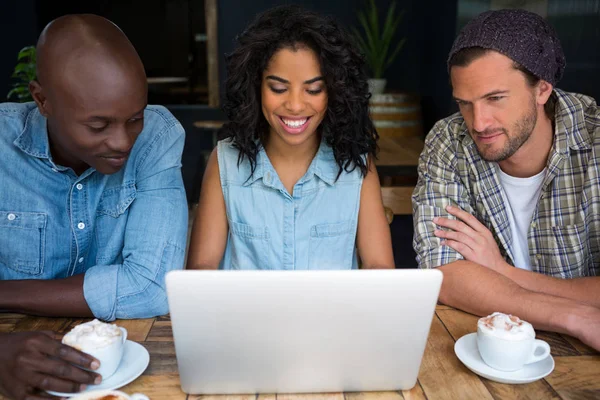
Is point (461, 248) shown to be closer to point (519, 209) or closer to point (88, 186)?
point (519, 209)

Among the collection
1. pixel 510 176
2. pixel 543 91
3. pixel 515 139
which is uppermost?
pixel 543 91

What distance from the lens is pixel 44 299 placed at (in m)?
1.37

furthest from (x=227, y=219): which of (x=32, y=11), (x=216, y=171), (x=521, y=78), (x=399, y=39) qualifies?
(x=32, y=11)

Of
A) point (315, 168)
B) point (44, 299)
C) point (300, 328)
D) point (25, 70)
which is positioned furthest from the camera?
point (25, 70)

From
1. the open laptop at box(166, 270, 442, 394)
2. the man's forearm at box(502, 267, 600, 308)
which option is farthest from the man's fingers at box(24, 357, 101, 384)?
the man's forearm at box(502, 267, 600, 308)

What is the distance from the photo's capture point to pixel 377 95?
3.88 meters

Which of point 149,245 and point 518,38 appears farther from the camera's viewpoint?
point 518,38

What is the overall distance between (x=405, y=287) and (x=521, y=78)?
3.30 feet

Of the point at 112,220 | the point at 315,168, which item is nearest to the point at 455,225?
the point at 315,168

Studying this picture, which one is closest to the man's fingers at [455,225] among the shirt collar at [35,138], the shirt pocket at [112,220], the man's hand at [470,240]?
the man's hand at [470,240]

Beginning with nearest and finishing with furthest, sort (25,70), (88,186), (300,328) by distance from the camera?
(300,328) → (88,186) → (25,70)

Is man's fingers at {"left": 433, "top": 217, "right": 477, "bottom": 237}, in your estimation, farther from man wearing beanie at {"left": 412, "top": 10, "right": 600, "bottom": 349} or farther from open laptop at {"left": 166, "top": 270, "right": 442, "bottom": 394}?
open laptop at {"left": 166, "top": 270, "right": 442, "bottom": 394}

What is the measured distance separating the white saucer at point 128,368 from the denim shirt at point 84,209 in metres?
0.25

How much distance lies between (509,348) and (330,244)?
0.83 metres
